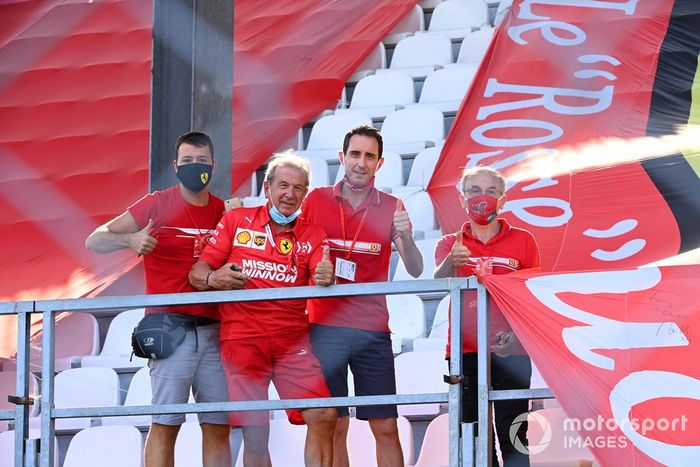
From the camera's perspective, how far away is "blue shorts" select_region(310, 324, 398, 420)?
4.57m

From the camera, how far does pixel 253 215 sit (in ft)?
15.2

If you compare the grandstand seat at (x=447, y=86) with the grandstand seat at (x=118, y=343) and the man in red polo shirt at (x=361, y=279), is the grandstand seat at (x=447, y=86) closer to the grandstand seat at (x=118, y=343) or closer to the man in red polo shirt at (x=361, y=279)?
the grandstand seat at (x=118, y=343)

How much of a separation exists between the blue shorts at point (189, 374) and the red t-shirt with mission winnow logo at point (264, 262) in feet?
0.51

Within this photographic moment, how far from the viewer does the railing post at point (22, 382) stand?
4.44 m

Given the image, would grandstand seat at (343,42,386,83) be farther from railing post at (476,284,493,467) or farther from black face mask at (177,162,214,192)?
railing post at (476,284,493,467)

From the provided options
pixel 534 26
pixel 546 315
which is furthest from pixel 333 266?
pixel 534 26

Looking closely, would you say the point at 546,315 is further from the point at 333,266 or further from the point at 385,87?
the point at 385,87

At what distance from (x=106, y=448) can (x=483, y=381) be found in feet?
7.44

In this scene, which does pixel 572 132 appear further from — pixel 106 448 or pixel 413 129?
pixel 106 448

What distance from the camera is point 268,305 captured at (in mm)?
4508

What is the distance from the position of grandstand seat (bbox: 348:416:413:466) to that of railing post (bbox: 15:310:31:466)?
1.45m

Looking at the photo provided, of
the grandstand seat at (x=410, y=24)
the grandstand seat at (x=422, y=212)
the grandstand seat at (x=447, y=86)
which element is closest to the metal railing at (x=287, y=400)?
the grandstand seat at (x=422, y=212)

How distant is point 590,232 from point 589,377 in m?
2.23

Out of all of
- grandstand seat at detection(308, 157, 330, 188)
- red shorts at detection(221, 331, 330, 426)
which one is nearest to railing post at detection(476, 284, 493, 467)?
red shorts at detection(221, 331, 330, 426)
